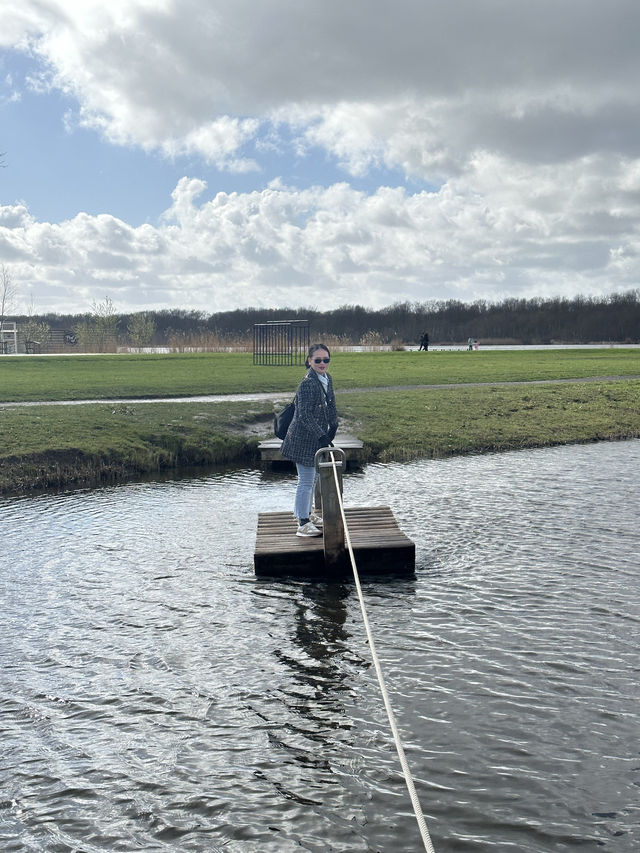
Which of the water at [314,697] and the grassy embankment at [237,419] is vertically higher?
the grassy embankment at [237,419]

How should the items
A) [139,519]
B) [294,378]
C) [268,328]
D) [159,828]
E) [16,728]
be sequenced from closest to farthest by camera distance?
[159,828], [16,728], [139,519], [294,378], [268,328]

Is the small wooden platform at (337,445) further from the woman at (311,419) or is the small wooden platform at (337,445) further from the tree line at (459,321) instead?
the tree line at (459,321)

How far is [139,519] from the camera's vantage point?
1180 cm

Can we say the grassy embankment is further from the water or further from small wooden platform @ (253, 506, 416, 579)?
small wooden platform @ (253, 506, 416, 579)

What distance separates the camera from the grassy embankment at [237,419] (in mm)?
16016

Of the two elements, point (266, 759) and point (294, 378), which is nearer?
point (266, 759)

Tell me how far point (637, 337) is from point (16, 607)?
119622 mm

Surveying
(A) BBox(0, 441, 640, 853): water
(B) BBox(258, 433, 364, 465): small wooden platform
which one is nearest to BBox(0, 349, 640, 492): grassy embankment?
(B) BBox(258, 433, 364, 465): small wooden platform

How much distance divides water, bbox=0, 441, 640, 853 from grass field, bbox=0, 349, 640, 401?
50.7ft

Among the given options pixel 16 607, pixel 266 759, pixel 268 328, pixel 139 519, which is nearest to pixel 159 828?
pixel 266 759

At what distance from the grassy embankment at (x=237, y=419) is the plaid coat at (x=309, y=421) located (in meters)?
7.72

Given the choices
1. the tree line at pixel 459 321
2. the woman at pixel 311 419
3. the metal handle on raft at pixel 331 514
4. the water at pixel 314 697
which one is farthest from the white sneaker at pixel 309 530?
the tree line at pixel 459 321

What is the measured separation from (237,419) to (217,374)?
1209cm

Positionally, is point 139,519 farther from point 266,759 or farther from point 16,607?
point 266,759
